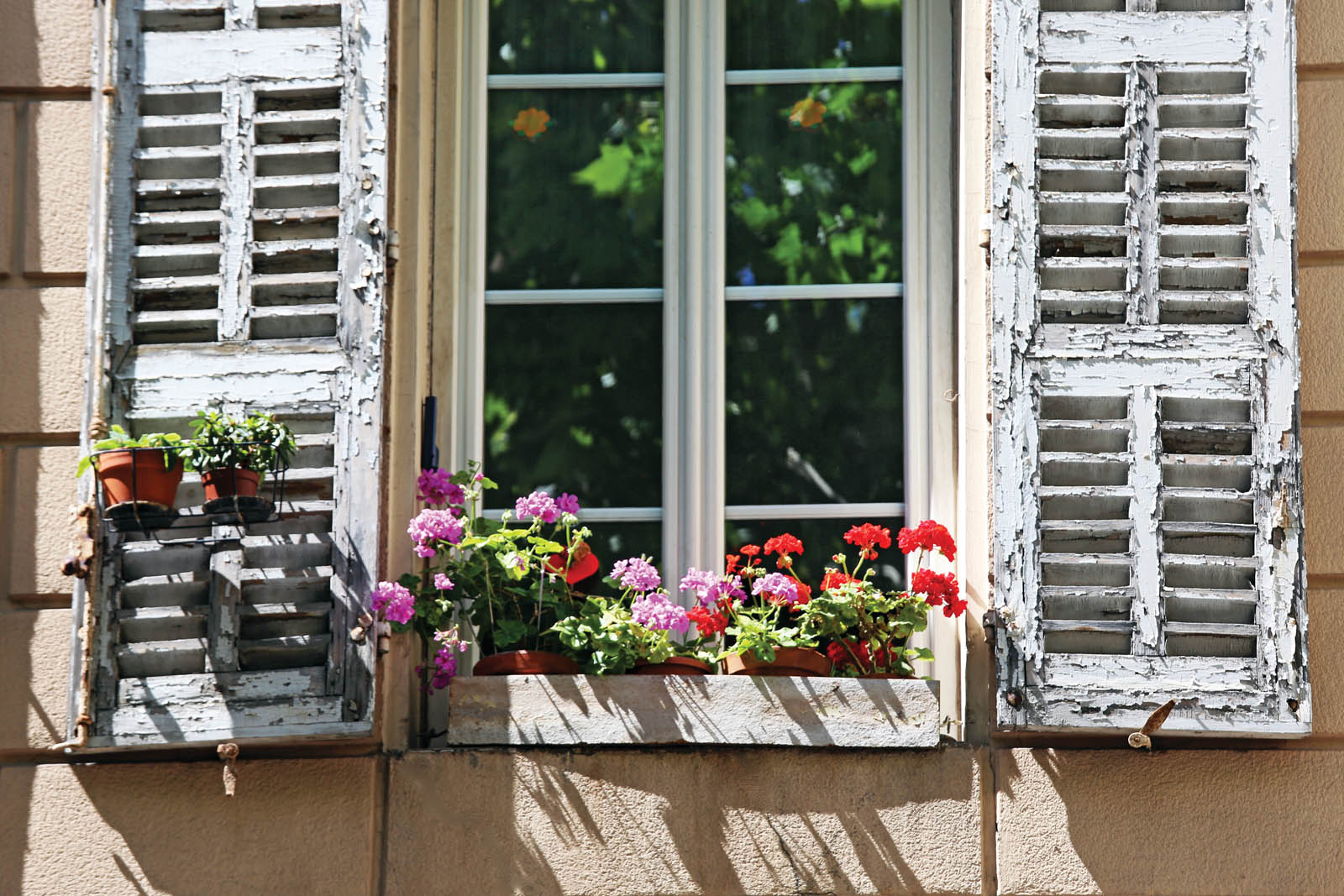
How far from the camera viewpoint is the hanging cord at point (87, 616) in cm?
380

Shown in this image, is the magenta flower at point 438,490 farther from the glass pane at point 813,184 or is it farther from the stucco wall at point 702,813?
the glass pane at point 813,184

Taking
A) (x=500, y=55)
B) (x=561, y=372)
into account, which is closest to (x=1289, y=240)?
(x=561, y=372)

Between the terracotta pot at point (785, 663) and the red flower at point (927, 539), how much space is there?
327 mm

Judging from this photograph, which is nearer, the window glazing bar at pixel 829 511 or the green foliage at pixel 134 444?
the green foliage at pixel 134 444

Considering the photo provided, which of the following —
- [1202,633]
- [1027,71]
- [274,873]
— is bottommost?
[274,873]

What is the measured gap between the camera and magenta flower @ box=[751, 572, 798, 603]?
3.93 metres

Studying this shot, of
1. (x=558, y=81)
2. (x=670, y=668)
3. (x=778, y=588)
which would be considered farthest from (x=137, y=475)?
(x=558, y=81)

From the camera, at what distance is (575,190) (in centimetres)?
466

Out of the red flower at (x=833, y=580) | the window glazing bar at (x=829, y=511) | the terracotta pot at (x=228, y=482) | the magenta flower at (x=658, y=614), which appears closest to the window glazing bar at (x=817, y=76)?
the window glazing bar at (x=829, y=511)

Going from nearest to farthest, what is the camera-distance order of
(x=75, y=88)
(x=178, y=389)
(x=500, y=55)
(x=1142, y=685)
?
(x=1142, y=685), (x=178, y=389), (x=75, y=88), (x=500, y=55)

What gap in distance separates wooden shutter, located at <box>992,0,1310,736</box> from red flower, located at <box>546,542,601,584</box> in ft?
3.19

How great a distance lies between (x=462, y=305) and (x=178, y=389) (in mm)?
826

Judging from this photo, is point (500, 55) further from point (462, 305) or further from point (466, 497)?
point (466, 497)

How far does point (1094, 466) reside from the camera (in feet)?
12.8
